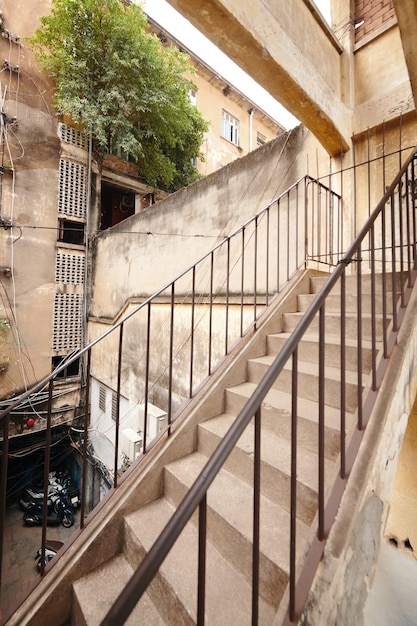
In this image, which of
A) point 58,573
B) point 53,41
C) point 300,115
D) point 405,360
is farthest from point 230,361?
point 53,41

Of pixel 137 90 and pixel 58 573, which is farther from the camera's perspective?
pixel 137 90

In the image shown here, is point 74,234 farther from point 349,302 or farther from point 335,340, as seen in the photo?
point 335,340

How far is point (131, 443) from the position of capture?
5.55 meters

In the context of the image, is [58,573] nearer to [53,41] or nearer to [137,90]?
[137,90]

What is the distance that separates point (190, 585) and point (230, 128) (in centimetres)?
1614

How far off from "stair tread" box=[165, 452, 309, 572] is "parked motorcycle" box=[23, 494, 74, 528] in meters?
7.20

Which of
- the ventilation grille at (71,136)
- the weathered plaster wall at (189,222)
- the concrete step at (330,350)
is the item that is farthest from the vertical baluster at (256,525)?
the ventilation grille at (71,136)

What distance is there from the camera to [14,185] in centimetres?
743

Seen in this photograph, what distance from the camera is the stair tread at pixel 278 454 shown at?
1656 millimetres

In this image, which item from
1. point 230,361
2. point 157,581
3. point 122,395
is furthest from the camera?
point 122,395

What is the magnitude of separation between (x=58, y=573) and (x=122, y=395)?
5.21 metres

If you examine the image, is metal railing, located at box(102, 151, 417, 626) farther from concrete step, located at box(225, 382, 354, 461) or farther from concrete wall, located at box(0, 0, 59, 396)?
concrete wall, located at box(0, 0, 59, 396)

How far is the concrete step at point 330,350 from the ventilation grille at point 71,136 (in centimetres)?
890

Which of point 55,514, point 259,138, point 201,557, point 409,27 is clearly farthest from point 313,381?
point 259,138
